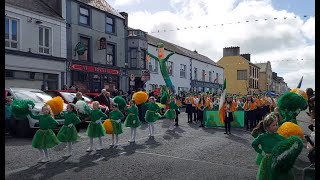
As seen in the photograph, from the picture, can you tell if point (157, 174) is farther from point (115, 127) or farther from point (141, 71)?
point (141, 71)

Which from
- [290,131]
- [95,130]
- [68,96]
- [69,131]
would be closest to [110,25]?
[68,96]

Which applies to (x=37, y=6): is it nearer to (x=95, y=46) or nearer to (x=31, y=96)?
(x=95, y=46)

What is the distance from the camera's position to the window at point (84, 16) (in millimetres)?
24750

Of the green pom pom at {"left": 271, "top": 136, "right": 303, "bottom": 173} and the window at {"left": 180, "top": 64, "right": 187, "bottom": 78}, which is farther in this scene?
the window at {"left": 180, "top": 64, "right": 187, "bottom": 78}

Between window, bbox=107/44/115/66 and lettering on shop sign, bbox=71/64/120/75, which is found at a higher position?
window, bbox=107/44/115/66

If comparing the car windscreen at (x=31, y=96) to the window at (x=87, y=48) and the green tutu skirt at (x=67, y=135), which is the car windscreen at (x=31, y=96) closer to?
the green tutu skirt at (x=67, y=135)

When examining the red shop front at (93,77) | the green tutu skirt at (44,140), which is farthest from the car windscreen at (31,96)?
the red shop front at (93,77)

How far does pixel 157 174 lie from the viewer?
6957 mm

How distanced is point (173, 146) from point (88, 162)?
10.3 ft

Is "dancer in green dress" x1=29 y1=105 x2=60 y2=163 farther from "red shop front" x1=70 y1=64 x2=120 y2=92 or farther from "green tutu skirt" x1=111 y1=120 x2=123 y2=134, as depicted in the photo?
"red shop front" x1=70 y1=64 x2=120 y2=92

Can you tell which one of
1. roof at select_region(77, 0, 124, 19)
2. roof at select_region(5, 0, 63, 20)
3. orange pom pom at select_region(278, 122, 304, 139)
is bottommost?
orange pom pom at select_region(278, 122, 304, 139)

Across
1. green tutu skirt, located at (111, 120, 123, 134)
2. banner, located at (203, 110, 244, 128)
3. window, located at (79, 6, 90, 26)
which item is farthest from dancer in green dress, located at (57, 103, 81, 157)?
window, located at (79, 6, 90, 26)

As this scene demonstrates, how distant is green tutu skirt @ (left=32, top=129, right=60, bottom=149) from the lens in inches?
312

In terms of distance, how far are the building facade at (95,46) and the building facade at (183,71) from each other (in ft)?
14.6
